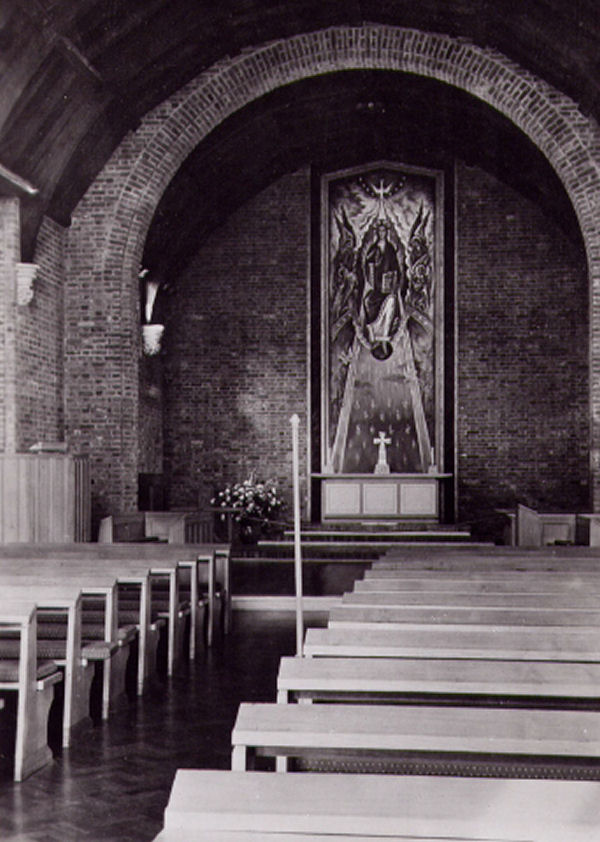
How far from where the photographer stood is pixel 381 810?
1984 mm

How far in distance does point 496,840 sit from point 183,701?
4244 mm

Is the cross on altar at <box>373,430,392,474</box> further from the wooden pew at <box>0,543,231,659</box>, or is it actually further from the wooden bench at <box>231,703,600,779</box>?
the wooden bench at <box>231,703,600,779</box>

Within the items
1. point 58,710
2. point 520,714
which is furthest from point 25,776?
point 520,714

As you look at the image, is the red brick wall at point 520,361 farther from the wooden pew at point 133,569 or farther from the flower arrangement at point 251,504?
the wooden pew at point 133,569

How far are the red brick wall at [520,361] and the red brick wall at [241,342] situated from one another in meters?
2.89

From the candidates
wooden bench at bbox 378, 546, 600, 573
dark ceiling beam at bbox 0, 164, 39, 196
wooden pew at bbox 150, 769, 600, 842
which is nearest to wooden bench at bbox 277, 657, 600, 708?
wooden pew at bbox 150, 769, 600, 842

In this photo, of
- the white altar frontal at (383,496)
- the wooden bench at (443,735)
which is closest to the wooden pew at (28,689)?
the wooden bench at (443,735)

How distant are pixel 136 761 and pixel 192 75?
32.0ft

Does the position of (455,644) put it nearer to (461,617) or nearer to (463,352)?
(461,617)

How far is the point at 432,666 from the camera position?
337cm

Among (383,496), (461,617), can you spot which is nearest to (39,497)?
(461,617)

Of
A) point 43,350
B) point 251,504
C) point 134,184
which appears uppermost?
point 134,184

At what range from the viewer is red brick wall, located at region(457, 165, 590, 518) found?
1636cm

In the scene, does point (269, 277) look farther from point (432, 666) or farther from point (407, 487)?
point (432, 666)
